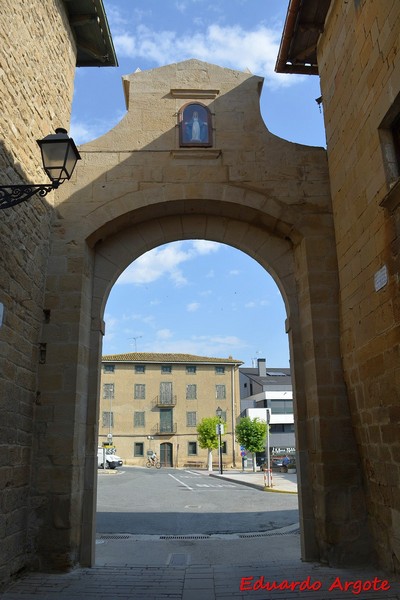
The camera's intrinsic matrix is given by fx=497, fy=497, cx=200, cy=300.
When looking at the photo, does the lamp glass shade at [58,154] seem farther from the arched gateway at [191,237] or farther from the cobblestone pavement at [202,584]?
the cobblestone pavement at [202,584]

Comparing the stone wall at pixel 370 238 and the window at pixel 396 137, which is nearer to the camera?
the stone wall at pixel 370 238


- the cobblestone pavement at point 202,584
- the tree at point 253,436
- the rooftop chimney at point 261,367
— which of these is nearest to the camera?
the cobblestone pavement at point 202,584

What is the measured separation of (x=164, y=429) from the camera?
42.6 m

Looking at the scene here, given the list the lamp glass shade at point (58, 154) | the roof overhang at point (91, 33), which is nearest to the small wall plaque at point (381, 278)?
the lamp glass shade at point (58, 154)

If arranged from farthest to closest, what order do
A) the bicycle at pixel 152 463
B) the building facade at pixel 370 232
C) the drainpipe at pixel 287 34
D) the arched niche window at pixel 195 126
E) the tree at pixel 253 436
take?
1. the bicycle at pixel 152 463
2. the tree at pixel 253 436
3. the arched niche window at pixel 195 126
4. the drainpipe at pixel 287 34
5. the building facade at pixel 370 232

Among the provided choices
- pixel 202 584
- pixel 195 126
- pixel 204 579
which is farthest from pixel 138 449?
pixel 202 584

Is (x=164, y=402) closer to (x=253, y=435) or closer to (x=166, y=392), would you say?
(x=166, y=392)

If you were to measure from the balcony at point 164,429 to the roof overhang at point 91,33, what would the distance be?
121 ft

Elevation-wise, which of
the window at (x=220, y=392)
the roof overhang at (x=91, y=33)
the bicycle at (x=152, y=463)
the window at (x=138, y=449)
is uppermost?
the roof overhang at (x=91, y=33)

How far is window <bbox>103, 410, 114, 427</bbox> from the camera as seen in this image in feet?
137

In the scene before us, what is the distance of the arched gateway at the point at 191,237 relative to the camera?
5719 mm

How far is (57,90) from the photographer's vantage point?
7047mm

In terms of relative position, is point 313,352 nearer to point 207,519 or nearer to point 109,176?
point 109,176

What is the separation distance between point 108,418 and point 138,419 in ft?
8.41
